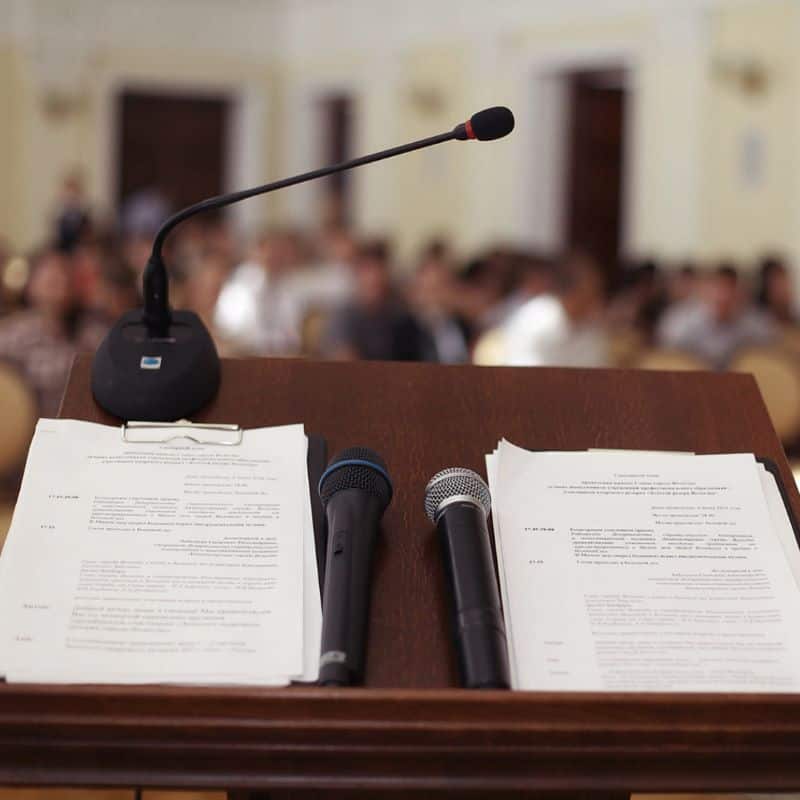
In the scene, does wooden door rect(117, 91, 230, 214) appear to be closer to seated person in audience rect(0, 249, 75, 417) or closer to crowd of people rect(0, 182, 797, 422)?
crowd of people rect(0, 182, 797, 422)

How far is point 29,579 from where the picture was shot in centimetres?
132

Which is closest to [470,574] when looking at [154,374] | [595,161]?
[154,374]

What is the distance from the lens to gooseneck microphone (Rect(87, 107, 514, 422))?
1.54 meters

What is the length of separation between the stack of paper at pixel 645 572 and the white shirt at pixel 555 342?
15.0 feet

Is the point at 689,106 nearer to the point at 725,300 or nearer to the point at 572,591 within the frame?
the point at 725,300

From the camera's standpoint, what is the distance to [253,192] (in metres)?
1.47

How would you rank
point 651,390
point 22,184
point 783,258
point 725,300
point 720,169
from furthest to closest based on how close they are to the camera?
point 22,184 → point 720,169 → point 783,258 → point 725,300 → point 651,390

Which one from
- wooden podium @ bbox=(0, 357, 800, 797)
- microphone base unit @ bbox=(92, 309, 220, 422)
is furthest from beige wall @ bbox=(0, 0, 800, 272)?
wooden podium @ bbox=(0, 357, 800, 797)

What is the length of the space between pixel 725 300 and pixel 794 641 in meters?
6.49

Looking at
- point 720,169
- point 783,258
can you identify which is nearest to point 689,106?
point 720,169

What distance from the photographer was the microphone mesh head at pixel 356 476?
4.66ft

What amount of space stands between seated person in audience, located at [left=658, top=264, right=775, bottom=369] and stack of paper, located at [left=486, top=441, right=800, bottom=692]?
5995mm

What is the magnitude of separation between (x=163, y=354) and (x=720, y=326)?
6.47 m

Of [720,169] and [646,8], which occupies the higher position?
[646,8]
